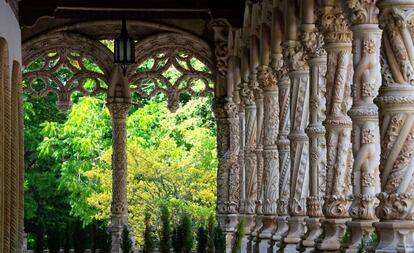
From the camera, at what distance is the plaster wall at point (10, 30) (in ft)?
55.9

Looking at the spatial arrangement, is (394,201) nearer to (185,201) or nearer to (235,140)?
(235,140)

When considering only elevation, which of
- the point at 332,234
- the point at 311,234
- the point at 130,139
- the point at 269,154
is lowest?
the point at 332,234

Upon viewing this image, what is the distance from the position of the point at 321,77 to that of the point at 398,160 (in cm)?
477

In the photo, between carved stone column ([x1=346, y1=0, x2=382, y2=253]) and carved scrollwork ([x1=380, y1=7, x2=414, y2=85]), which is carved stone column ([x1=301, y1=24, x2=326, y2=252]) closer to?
carved stone column ([x1=346, y1=0, x2=382, y2=253])

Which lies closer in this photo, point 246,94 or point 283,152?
Result: point 283,152

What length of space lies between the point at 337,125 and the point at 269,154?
5573mm

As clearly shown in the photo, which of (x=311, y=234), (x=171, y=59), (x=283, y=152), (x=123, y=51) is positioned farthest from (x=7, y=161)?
(x=171, y=59)

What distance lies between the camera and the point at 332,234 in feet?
42.0

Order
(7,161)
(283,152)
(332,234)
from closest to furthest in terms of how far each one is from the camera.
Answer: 1. (332,234)
2. (7,161)
3. (283,152)

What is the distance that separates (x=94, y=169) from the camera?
112ft

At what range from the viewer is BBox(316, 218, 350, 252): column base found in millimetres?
12672

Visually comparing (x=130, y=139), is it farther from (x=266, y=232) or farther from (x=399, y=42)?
(x=399, y=42)

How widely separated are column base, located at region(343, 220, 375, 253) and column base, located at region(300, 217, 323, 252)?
237cm

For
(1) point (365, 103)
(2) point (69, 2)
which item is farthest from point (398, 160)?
(2) point (69, 2)
